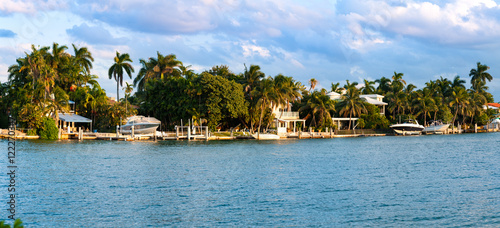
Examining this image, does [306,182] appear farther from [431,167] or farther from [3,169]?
[3,169]

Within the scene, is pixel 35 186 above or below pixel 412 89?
below

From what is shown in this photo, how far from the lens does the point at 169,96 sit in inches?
3255

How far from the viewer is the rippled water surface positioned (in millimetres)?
22922

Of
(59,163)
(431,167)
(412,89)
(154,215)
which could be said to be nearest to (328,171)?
(431,167)

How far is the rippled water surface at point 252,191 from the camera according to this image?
2292cm

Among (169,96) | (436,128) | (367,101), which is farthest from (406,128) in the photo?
(169,96)

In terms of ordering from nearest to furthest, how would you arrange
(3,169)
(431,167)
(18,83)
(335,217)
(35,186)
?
1. (335,217)
2. (35,186)
3. (3,169)
4. (431,167)
5. (18,83)

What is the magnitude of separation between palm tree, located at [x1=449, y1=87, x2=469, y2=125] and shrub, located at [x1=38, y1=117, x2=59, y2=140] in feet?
294

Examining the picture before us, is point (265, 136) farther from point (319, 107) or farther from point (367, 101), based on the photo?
point (367, 101)

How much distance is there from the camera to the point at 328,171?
39750mm

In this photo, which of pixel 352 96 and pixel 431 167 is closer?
pixel 431 167

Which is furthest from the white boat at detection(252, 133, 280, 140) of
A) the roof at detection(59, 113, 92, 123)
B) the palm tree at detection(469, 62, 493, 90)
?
the palm tree at detection(469, 62, 493, 90)

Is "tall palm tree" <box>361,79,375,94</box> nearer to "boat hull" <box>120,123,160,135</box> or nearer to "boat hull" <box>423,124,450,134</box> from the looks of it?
"boat hull" <box>423,124,450,134</box>

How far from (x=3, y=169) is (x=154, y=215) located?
64.8 ft
